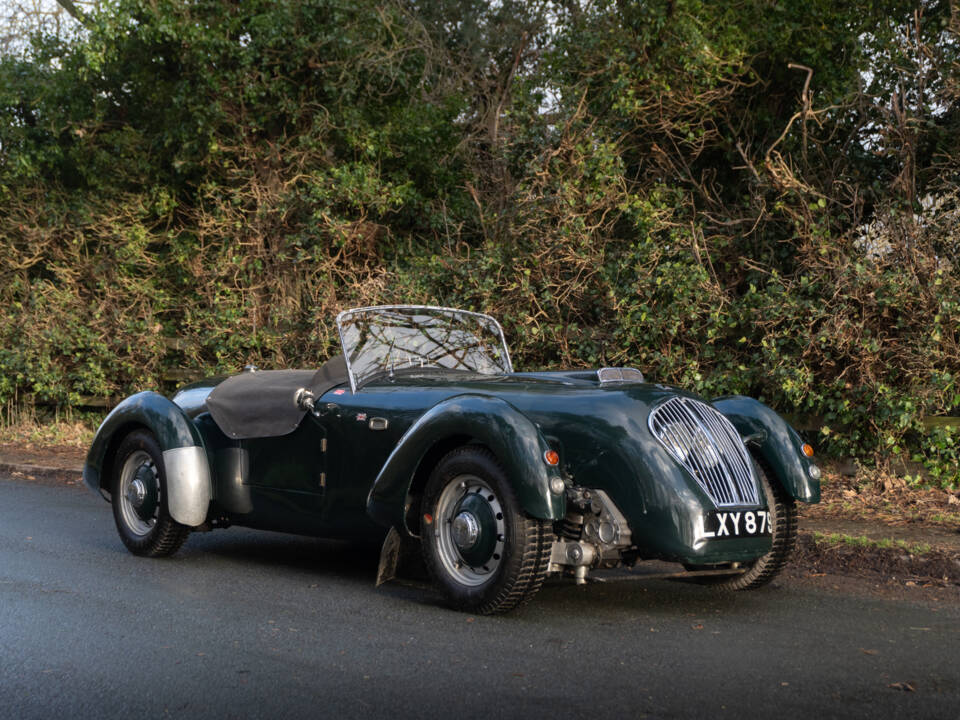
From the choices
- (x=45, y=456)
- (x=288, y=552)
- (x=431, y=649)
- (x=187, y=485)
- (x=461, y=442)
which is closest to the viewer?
(x=431, y=649)

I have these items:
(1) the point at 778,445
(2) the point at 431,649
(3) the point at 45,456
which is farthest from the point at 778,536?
(3) the point at 45,456

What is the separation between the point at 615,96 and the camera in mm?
11945

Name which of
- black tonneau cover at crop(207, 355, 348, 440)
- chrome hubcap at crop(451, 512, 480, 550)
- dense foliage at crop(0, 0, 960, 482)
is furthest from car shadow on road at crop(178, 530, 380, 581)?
dense foliage at crop(0, 0, 960, 482)

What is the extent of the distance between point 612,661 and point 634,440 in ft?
3.83

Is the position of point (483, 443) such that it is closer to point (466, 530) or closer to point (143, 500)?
point (466, 530)

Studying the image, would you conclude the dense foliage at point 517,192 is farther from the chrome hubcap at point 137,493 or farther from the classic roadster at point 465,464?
the chrome hubcap at point 137,493

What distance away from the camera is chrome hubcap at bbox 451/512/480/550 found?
5.50 metres

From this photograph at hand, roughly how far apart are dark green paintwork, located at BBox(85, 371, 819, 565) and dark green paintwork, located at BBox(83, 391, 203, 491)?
0.04 feet

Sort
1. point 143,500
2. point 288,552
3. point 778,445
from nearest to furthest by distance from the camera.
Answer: point 778,445, point 143,500, point 288,552

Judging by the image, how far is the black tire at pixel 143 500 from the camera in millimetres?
7199

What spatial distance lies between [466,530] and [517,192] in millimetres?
7570

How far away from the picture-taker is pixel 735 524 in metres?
5.39

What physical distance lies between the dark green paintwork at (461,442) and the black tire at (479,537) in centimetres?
12

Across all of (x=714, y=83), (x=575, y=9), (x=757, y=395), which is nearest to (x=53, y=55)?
(x=575, y=9)
